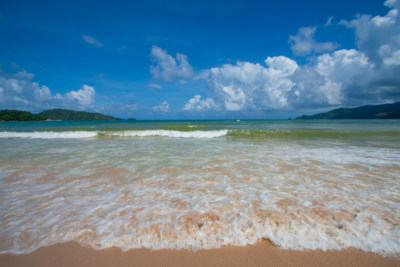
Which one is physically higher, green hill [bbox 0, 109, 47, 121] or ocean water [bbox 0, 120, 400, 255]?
green hill [bbox 0, 109, 47, 121]

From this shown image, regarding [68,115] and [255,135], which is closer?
[255,135]

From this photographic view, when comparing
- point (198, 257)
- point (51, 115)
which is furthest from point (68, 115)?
point (198, 257)

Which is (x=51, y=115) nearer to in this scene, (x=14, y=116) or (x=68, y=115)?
(x=68, y=115)

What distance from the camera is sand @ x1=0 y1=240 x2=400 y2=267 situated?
2.16m

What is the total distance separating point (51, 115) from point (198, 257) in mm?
136060

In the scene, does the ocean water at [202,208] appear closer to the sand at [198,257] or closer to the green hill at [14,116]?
the sand at [198,257]

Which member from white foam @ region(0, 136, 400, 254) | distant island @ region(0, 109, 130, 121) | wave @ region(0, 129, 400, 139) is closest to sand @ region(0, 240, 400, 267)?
white foam @ region(0, 136, 400, 254)

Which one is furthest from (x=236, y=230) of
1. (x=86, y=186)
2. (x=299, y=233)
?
(x=86, y=186)

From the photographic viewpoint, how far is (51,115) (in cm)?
10738

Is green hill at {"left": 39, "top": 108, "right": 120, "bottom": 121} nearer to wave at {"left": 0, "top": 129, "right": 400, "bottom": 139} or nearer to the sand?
wave at {"left": 0, "top": 129, "right": 400, "bottom": 139}

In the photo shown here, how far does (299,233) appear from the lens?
8.46 ft

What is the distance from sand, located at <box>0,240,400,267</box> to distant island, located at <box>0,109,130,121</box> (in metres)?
115

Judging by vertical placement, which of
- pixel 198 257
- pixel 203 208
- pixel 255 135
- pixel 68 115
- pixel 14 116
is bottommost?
pixel 255 135

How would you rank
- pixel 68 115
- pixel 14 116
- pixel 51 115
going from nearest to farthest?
pixel 14 116 → pixel 51 115 → pixel 68 115
